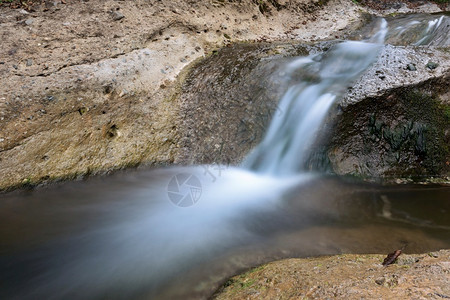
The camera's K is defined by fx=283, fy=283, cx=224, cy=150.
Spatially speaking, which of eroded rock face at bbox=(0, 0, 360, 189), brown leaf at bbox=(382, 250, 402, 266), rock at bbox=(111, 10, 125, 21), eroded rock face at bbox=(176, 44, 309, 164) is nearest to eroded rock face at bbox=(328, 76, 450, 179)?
eroded rock face at bbox=(176, 44, 309, 164)

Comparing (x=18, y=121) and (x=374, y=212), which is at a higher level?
(x=18, y=121)

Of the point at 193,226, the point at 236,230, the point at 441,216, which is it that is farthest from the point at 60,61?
the point at 441,216

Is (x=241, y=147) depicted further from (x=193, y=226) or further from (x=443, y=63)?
(x=443, y=63)

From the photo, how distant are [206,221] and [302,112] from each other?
9.02 ft

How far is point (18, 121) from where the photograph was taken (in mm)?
5055

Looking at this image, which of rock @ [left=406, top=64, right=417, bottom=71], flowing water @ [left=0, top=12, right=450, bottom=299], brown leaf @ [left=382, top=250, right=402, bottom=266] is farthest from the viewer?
rock @ [left=406, top=64, right=417, bottom=71]

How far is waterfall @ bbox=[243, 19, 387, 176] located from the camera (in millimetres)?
5074

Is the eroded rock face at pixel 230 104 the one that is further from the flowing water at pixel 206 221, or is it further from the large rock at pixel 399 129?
the large rock at pixel 399 129

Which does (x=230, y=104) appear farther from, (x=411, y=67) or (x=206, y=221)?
(x=411, y=67)

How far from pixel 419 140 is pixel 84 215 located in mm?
5469

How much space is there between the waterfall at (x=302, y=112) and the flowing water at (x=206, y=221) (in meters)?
0.02

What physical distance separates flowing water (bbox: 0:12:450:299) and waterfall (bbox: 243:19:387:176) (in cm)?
2

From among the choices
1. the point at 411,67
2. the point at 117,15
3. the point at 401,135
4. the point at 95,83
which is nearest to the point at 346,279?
the point at 401,135

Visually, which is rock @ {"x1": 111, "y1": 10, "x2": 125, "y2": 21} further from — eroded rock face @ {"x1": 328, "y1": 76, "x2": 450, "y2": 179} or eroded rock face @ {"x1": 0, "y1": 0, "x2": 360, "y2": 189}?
eroded rock face @ {"x1": 328, "y1": 76, "x2": 450, "y2": 179}
